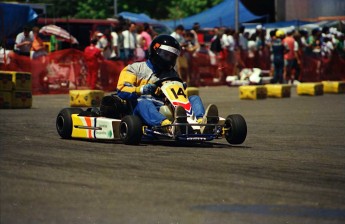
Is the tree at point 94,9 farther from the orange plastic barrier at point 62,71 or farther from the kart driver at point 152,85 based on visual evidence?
the kart driver at point 152,85

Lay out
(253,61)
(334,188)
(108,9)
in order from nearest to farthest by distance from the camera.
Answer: (334,188)
(253,61)
(108,9)

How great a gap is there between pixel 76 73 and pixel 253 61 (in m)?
7.25

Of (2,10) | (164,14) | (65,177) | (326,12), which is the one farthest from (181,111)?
(164,14)

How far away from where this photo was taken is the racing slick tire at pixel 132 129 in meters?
10.5

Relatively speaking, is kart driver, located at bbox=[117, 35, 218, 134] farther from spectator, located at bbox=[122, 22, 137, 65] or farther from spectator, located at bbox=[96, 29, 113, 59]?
spectator, located at bbox=[96, 29, 113, 59]

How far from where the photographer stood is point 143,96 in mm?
11188

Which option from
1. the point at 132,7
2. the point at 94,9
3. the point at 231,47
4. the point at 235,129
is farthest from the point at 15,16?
the point at 132,7

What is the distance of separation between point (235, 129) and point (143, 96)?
3.63ft

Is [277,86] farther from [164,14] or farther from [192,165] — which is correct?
[164,14]

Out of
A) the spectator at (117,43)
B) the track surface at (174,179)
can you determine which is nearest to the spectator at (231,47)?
the spectator at (117,43)

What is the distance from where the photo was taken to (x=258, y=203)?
690 centimetres

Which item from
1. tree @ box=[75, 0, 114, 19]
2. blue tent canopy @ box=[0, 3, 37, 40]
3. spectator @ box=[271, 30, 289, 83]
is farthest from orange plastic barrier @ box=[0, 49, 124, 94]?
tree @ box=[75, 0, 114, 19]

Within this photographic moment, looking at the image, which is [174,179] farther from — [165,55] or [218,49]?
[218,49]

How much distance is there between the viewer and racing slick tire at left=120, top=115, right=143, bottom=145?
34.4 feet
